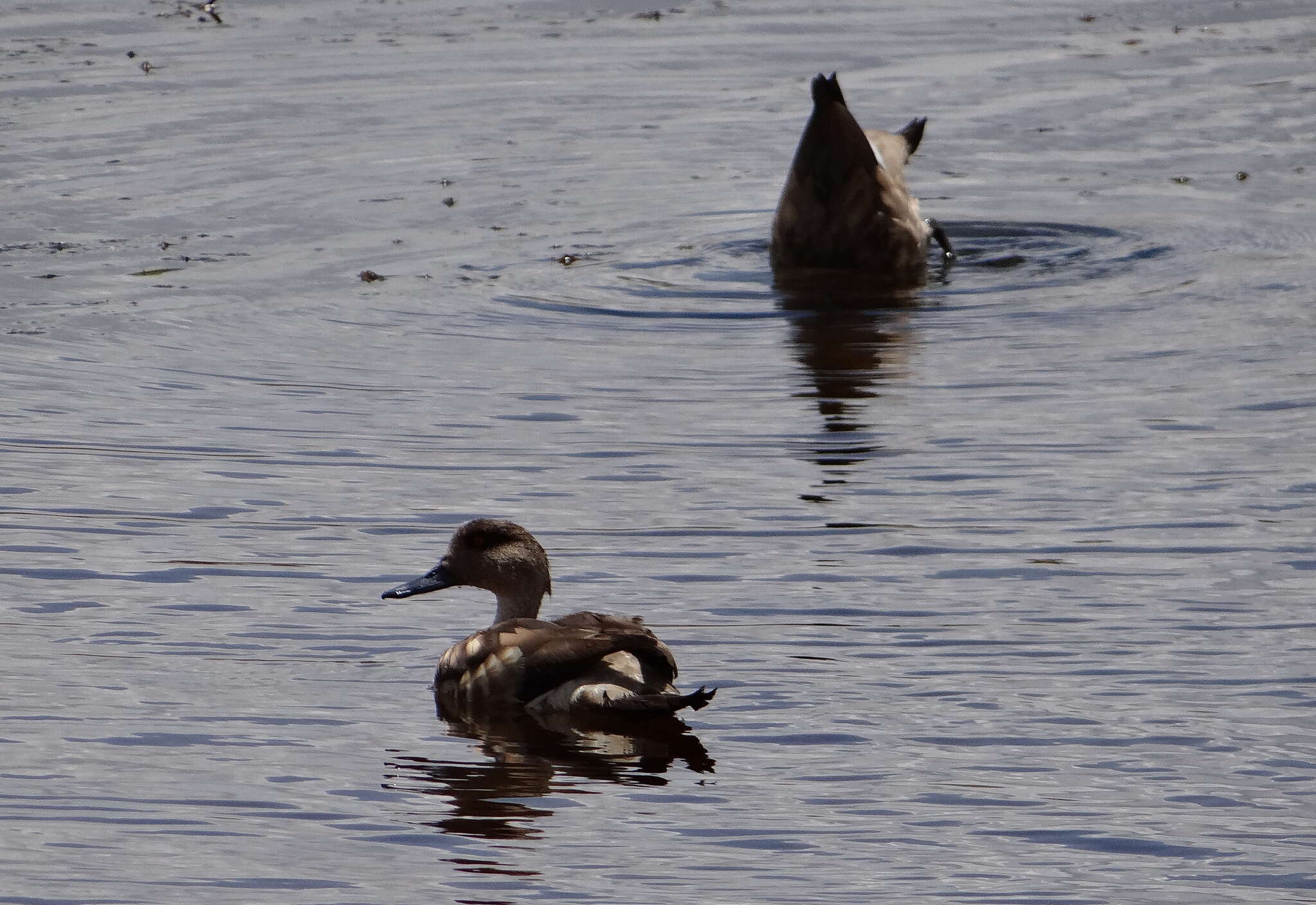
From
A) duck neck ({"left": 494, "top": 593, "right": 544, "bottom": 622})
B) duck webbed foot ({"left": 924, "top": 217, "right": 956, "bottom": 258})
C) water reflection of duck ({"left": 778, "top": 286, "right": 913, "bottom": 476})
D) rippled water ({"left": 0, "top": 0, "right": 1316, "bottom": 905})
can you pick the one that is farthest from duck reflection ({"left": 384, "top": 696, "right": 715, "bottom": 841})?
duck webbed foot ({"left": 924, "top": 217, "right": 956, "bottom": 258})

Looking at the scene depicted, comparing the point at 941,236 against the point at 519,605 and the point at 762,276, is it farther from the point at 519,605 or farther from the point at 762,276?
the point at 519,605

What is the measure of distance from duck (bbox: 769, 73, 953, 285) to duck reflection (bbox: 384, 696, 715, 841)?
695 centimetres

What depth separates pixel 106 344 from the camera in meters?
12.3

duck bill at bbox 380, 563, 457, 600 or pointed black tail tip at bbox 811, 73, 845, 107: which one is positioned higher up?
pointed black tail tip at bbox 811, 73, 845, 107

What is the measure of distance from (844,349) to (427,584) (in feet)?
15.4

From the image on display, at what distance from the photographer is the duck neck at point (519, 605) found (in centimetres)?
844

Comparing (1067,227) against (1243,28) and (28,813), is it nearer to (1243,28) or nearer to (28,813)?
(1243,28)

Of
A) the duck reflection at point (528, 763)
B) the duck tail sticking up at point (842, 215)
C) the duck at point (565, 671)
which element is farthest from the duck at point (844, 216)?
the duck reflection at point (528, 763)

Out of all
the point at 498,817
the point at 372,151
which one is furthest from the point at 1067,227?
the point at 498,817

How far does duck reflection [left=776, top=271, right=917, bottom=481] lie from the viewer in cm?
1067

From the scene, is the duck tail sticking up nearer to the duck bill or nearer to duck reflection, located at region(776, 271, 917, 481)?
duck reflection, located at region(776, 271, 917, 481)

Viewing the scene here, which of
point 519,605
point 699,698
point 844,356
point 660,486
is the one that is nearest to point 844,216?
point 844,356

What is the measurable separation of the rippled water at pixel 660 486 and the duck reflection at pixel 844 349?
43 millimetres

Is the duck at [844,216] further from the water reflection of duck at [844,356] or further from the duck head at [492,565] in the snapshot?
the duck head at [492,565]
